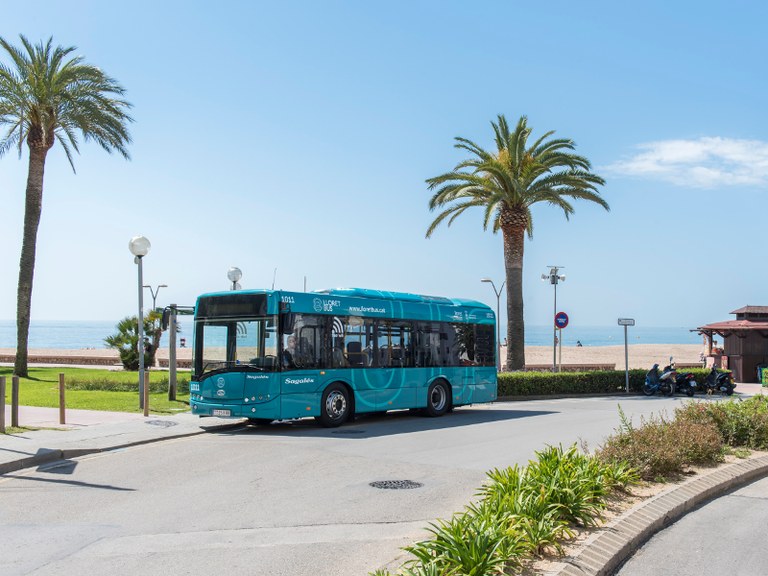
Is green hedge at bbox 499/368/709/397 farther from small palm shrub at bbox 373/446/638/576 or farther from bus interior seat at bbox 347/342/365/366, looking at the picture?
small palm shrub at bbox 373/446/638/576

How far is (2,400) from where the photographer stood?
1412 cm

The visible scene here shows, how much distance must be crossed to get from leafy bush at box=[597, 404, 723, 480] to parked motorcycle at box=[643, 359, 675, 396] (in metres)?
19.3

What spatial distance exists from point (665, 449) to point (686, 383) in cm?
2215

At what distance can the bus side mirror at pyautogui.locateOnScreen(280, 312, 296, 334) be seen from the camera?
50.9 ft

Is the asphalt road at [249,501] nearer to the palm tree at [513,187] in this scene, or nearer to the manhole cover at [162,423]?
the manhole cover at [162,423]

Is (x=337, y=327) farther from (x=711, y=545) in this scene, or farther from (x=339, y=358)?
(x=711, y=545)

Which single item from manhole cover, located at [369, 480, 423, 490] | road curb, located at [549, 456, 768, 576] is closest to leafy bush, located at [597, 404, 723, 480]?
road curb, located at [549, 456, 768, 576]

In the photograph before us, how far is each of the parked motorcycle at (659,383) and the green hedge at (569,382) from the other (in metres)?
1.36

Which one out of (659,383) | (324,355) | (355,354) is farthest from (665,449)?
(659,383)

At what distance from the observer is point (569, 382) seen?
29.5 meters

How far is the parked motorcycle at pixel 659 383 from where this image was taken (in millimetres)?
29766

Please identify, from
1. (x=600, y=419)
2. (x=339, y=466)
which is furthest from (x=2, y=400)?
(x=600, y=419)

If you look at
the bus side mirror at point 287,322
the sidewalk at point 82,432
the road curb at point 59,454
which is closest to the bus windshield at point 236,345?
the bus side mirror at point 287,322

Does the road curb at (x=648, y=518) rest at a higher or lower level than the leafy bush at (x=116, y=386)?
lower
